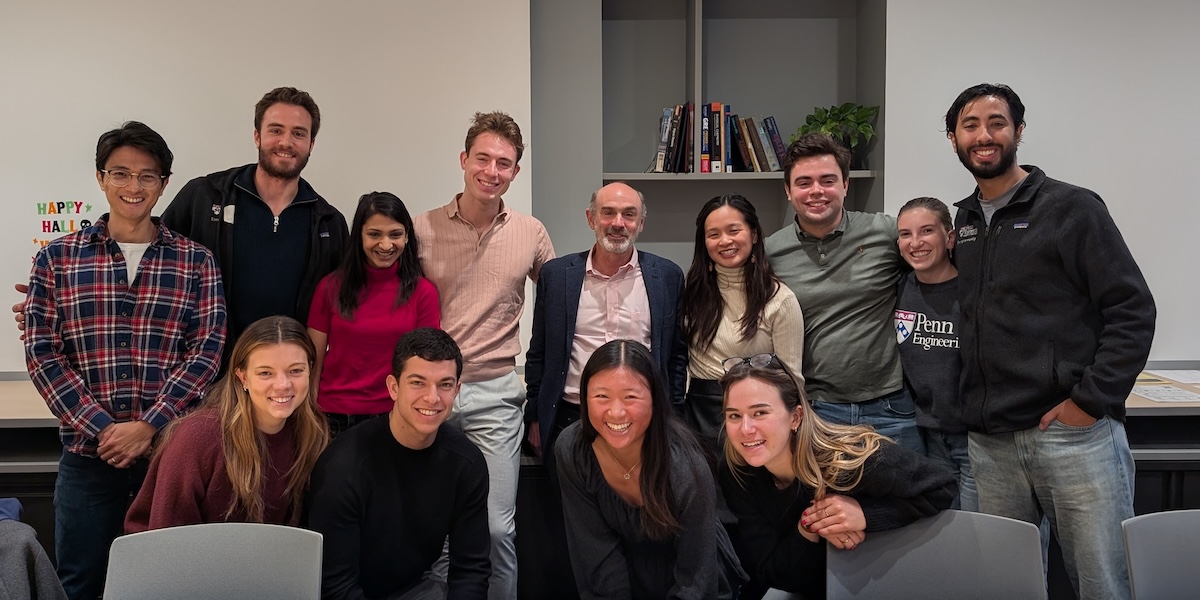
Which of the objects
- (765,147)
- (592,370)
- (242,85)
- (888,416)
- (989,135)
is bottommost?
(888,416)

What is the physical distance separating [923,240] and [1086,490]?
80cm

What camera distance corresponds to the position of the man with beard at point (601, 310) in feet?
8.71

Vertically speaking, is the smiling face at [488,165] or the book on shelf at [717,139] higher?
the book on shelf at [717,139]

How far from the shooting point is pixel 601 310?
2.69 metres

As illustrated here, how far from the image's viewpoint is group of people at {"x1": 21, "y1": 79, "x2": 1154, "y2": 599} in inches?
83.4

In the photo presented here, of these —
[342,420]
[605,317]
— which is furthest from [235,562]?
[605,317]

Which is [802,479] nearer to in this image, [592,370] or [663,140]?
[592,370]

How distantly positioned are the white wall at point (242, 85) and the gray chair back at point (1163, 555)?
2632 mm

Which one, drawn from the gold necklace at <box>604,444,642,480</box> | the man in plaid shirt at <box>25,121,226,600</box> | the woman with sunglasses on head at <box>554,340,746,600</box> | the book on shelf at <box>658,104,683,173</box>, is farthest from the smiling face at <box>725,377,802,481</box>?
the book on shelf at <box>658,104,683,173</box>

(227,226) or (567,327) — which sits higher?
(227,226)

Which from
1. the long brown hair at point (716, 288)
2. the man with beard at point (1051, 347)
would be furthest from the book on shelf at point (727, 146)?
the man with beard at point (1051, 347)

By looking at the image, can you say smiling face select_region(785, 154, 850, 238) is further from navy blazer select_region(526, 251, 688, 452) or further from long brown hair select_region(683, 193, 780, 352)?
navy blazer select_region(526, 251, 688, 452)

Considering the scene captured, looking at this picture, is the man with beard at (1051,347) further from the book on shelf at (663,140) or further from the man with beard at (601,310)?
the book on shelf at (663,140)

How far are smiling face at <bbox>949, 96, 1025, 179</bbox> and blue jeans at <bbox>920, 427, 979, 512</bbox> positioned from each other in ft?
2.52
